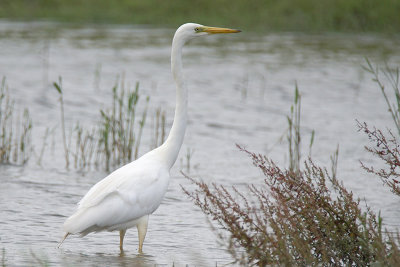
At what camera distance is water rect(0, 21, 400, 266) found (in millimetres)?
6191

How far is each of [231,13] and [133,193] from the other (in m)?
18.8

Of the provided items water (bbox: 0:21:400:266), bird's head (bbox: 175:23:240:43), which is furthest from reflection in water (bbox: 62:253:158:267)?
bird's head (bbox: 175:23:240:43)

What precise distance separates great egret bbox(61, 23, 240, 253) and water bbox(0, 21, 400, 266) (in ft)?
0.99

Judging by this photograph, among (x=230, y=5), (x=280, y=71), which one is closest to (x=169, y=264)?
(x=280, y=71)

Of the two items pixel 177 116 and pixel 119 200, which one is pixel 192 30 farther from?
pixel 119 200

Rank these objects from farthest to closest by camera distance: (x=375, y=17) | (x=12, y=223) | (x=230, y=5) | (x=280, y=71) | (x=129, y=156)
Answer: (x=230, y=5)
(x=375, y=17)
(x=280, y=71)
(x=129, y=156)
(x=12, y=223)

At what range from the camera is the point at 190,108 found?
13125 mm

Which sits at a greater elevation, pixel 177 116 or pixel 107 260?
pixel 177 116

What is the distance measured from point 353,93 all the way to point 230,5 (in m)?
10.7

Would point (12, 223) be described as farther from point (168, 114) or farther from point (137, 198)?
point (168, 114)

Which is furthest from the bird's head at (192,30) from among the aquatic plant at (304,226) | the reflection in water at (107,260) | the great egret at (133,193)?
the reflection in water at (107,260)

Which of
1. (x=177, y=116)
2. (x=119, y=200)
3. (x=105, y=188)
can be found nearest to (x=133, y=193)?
(x=119, y=200)

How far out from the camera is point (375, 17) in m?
21.9

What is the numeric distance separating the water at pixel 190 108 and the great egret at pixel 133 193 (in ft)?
0.99
